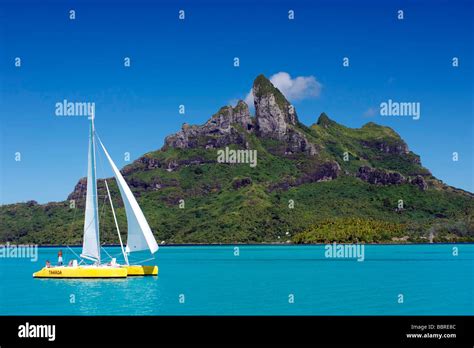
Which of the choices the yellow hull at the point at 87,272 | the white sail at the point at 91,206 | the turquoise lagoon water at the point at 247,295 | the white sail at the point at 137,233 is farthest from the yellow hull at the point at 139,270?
the white sail at the point at 137,233

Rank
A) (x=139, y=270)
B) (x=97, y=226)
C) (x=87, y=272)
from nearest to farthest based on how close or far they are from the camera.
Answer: (x=97, y=226) → (x=87, y=272) → (x=139, y=270)

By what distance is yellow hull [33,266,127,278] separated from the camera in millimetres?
46625

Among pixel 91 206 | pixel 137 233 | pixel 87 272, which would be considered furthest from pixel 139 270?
Result: pixel 91 206

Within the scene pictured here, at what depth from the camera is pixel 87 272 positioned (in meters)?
47.1

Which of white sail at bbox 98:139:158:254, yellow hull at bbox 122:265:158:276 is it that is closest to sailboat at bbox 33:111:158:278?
white sail at bbox 98:139:158:254

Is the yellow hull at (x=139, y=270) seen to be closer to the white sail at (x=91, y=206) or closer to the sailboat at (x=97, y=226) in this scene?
the sailboat at (x=97, y=226)

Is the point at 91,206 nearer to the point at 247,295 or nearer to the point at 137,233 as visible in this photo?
the point at 137,233

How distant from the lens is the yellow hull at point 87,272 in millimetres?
46625

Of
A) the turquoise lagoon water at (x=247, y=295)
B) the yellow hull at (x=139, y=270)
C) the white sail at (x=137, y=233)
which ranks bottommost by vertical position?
the turquoise lagoon water at (x=247, y=295)

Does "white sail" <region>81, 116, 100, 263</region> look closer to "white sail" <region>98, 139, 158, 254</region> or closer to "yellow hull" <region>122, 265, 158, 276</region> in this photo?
"white sail" <region>98, 139, 158, 254</region>

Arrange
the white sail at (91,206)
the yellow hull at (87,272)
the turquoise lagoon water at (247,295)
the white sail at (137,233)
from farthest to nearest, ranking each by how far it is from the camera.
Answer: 1. the yellow hull at (87,272)
2. the white sail at (91,206)
3. the white sail at (137,233)
4. the turquoise lagoon water at (247,295)

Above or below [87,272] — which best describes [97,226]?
above

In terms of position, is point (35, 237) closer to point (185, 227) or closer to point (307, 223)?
point (185, 227)

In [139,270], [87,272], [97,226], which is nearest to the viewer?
[97,226]
